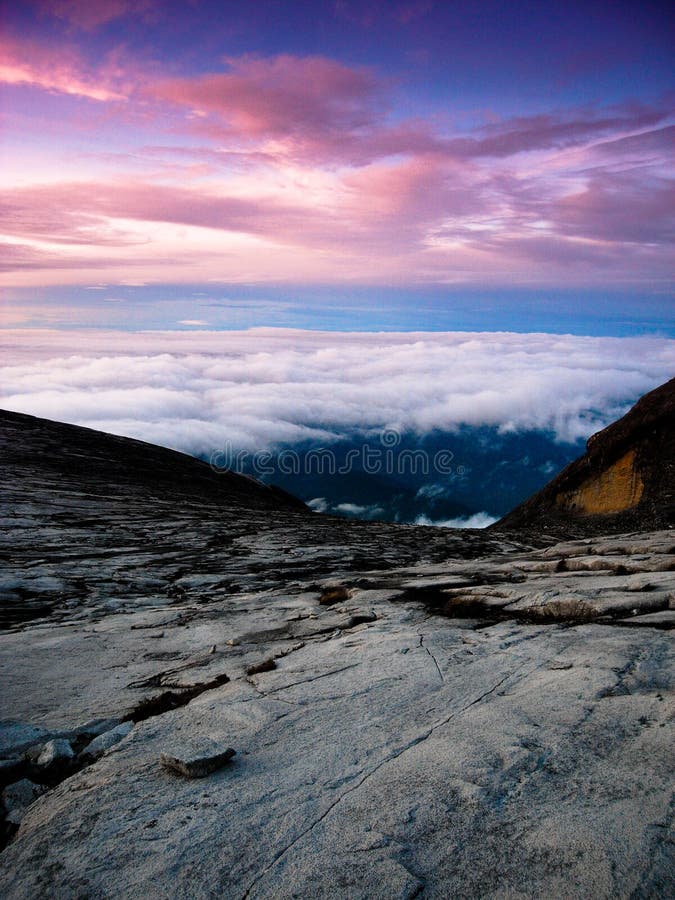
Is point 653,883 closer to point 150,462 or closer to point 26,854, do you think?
point 26,854

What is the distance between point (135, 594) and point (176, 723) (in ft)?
21.4

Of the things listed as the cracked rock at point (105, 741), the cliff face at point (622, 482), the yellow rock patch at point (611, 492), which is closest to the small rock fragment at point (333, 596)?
the cracked rock at point (105, 741)

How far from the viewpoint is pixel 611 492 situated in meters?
27.9

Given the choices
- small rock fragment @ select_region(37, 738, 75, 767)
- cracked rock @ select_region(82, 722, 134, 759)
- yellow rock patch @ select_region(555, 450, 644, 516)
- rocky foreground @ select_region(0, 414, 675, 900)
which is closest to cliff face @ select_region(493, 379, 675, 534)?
yellow rock patch @ select_region(555, 450, 644, 516)

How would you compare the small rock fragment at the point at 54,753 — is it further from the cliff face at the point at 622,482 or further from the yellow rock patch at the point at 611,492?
the yellow rock patch at the point at 611,492

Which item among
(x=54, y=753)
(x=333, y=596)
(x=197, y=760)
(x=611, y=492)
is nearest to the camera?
(x=197, y=760)

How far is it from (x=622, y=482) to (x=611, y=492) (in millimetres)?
719

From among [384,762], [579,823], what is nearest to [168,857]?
[384,762]

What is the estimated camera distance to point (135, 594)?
1198 cm

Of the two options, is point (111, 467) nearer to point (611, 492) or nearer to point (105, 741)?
point (105, 741)

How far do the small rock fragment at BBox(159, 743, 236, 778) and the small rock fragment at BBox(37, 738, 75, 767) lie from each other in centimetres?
100

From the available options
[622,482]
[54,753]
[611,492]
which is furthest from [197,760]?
[611,492]

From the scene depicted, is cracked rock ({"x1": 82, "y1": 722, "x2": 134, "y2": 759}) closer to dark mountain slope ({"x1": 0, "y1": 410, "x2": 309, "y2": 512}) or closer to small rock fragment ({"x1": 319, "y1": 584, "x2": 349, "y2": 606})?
small rock fragment ({"x1": 319, "y1": 584, "x2": 349, "y2": 606})

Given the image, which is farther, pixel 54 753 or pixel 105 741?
pixel 105 741
